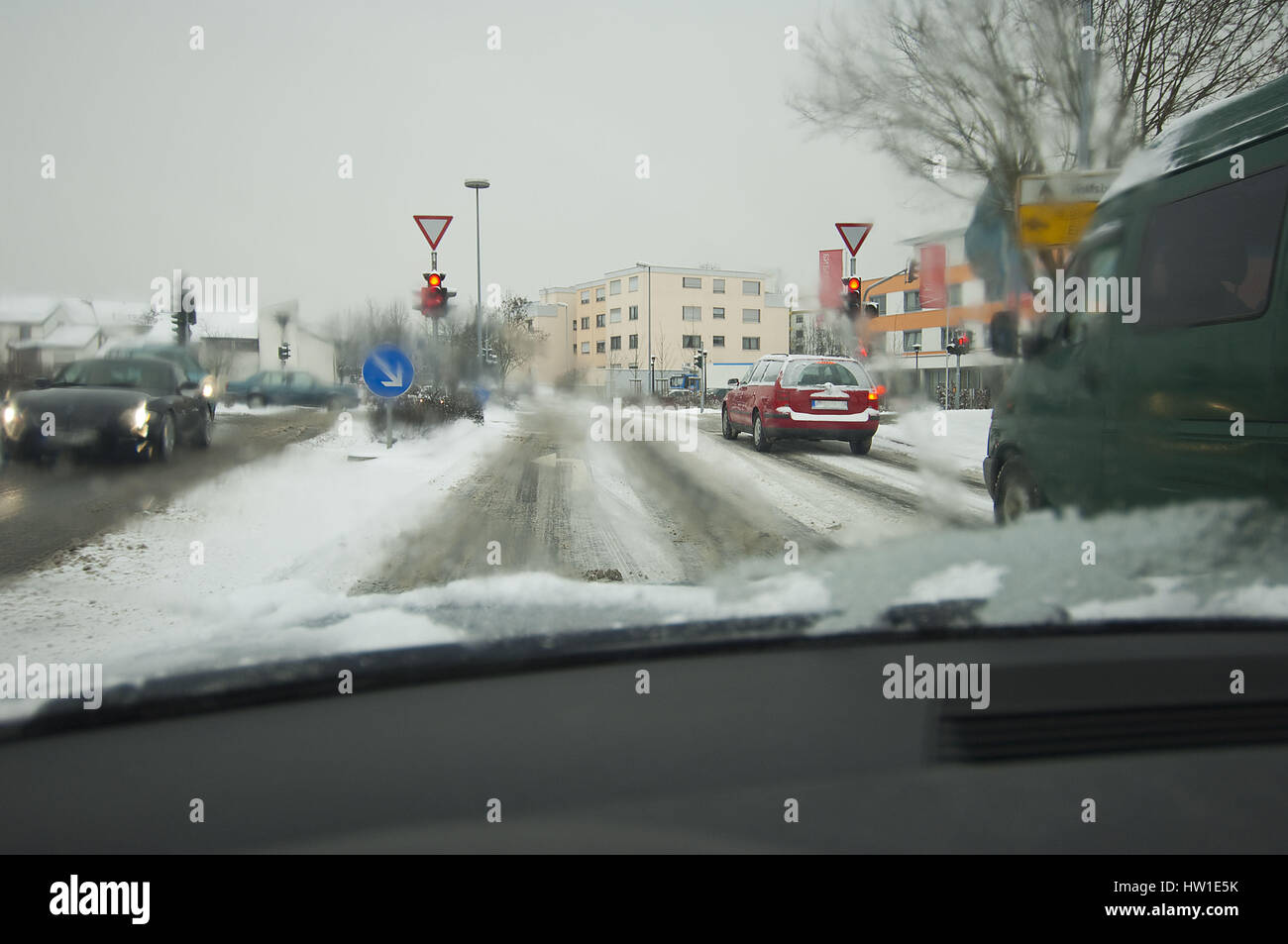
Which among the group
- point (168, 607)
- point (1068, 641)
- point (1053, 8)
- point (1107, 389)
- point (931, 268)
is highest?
point (1053, 8)

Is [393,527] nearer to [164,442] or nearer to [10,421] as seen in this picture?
[164,442]

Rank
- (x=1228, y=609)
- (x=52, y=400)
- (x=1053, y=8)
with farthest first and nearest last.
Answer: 1. (x=1053, y=8)
2. (x=52, y=400)
3. (x=1228, y=609)

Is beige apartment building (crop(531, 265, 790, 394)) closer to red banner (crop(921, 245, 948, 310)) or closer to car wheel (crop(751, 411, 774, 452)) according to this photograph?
red banner (crop(921, 245, 948, 310))

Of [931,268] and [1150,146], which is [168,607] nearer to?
[1150,146]

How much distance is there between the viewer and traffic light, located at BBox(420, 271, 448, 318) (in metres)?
11.9

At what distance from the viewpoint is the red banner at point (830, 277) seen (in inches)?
621

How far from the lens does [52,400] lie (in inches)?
383

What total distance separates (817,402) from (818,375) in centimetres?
45

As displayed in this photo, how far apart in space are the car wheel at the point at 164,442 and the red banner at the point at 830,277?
10.5m

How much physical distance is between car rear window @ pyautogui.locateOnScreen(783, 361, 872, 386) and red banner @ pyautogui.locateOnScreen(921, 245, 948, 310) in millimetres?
2201

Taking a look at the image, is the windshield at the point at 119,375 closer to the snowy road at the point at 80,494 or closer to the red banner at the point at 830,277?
the snowy road at the point at 80,494

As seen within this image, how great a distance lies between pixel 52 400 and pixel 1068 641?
10.8 m
